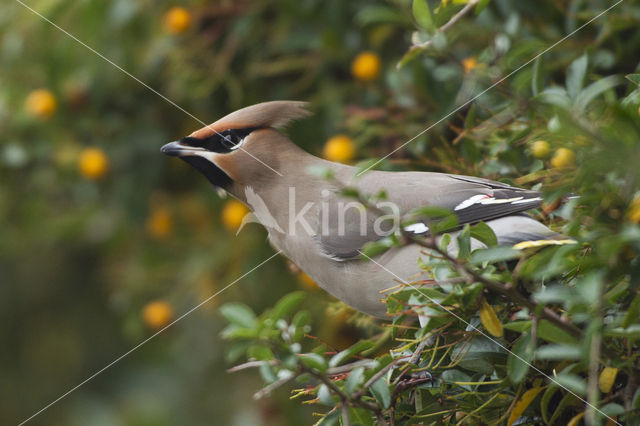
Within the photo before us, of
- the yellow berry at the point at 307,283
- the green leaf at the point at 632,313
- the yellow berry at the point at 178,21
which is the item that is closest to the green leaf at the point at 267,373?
the green leaf at the point at 632,313

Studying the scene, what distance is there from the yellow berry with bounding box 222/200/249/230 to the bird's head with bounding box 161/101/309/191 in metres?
0.54

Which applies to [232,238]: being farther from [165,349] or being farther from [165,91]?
[165,349]

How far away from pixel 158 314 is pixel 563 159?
64.9 inches

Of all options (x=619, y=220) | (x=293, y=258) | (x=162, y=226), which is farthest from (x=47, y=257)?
(x=619, y=220)

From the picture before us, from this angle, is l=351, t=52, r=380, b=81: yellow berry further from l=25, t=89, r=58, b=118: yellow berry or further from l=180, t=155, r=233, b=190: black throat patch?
l=25, t=89, r=58, b=118: yellow berry

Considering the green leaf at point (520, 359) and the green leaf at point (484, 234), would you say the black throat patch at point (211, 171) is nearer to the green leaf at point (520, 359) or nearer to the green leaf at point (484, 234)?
the green leaf at point (484, 234)

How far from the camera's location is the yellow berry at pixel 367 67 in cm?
227

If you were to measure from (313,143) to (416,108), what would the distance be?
0.39 meters

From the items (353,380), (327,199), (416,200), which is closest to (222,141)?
(327,199)

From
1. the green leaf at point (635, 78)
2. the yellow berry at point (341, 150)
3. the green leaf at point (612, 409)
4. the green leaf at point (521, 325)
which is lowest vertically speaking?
the yellow berry at point (341, 150)

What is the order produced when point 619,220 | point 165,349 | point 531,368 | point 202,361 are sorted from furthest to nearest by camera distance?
1. point 165,349
2. point 202,361
3. point 531,368
4. point 619,220

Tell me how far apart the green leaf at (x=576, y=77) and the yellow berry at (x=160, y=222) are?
1658 millimetres

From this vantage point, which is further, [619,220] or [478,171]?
[478,171]

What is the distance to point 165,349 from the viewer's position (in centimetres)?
319
